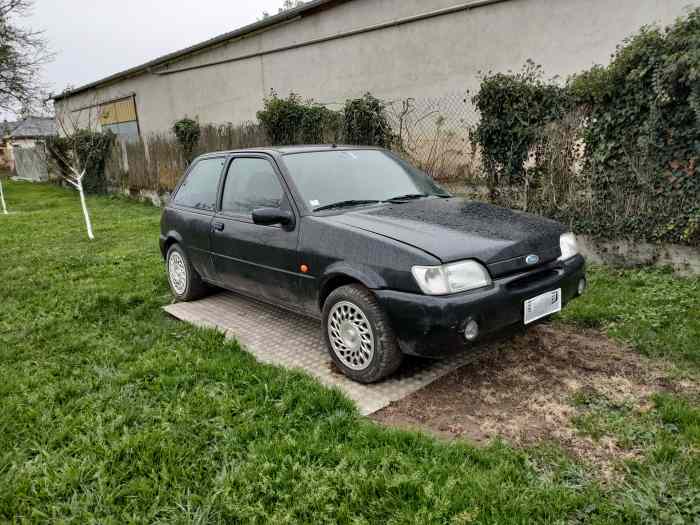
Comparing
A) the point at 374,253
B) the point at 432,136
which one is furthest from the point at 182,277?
the point at 432,136

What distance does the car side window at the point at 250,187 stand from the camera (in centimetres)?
411

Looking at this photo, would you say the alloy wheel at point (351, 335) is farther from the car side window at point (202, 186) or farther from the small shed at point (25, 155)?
the small shed at point (25, 155)

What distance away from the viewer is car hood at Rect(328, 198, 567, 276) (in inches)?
122

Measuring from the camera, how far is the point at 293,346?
4.21 meters

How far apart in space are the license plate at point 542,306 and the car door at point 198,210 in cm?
295

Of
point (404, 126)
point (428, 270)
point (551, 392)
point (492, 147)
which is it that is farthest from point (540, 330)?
A: point (404, 126)

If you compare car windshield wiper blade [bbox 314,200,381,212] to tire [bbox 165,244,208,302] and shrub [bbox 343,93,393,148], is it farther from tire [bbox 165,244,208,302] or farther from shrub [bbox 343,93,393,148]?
shrub [bbox 343,93,393,148]

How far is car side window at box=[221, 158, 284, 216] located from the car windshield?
0.21 m

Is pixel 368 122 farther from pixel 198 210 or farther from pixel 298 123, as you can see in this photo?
pixel 198 210

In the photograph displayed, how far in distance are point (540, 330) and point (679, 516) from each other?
2175mm

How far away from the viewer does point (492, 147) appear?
22.1 ft

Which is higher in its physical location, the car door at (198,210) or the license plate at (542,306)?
the car door at (198,210)

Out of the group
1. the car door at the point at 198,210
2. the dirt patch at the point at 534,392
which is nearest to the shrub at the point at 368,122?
the car door at the point at 198,210

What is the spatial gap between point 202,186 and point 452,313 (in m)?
3.18
